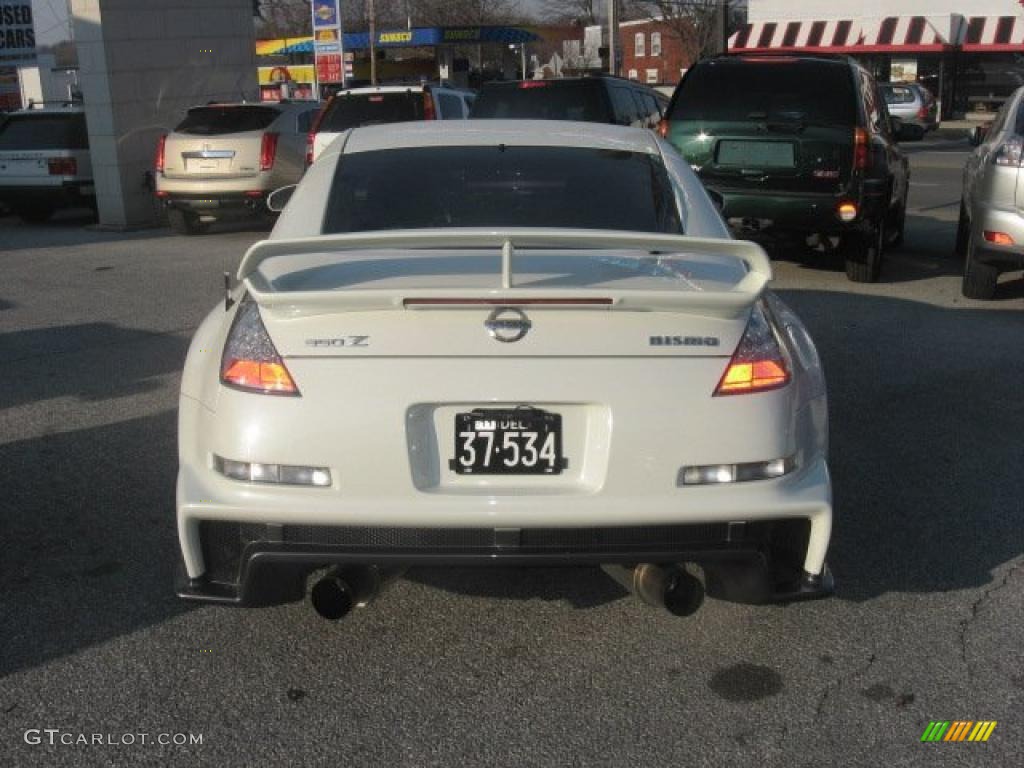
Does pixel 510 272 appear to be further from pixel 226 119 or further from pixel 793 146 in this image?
pixel 226 119

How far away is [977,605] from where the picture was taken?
395 cm

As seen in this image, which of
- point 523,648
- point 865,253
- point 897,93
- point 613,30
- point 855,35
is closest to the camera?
point 523,648

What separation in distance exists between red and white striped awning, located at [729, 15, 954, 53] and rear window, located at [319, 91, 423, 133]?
24417 mm

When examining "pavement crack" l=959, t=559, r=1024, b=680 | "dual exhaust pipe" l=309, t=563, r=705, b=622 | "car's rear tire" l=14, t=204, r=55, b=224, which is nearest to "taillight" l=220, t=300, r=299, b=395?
"dual exhaust pipe" l=309, t=563, r=705, b=622

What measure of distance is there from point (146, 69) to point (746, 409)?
14793 mm

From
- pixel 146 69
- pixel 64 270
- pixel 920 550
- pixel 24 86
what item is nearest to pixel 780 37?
pixel 24 86

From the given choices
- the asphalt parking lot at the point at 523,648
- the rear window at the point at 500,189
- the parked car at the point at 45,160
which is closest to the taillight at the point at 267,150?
the parked car at the point at 45,160

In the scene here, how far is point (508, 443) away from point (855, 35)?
38259mm

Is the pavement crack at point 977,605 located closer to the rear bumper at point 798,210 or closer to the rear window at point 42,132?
the rear bumper at point 798,210

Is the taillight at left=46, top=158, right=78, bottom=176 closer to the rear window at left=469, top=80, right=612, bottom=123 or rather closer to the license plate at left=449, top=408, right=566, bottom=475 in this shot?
the rear window at left=469, top=80, right=612, bottom=123

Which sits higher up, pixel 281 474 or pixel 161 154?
pixel 281 474

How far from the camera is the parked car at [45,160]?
1639 cm

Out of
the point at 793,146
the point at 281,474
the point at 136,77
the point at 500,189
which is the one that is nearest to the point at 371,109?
the point at 136,77

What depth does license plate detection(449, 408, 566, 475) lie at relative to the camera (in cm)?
312
